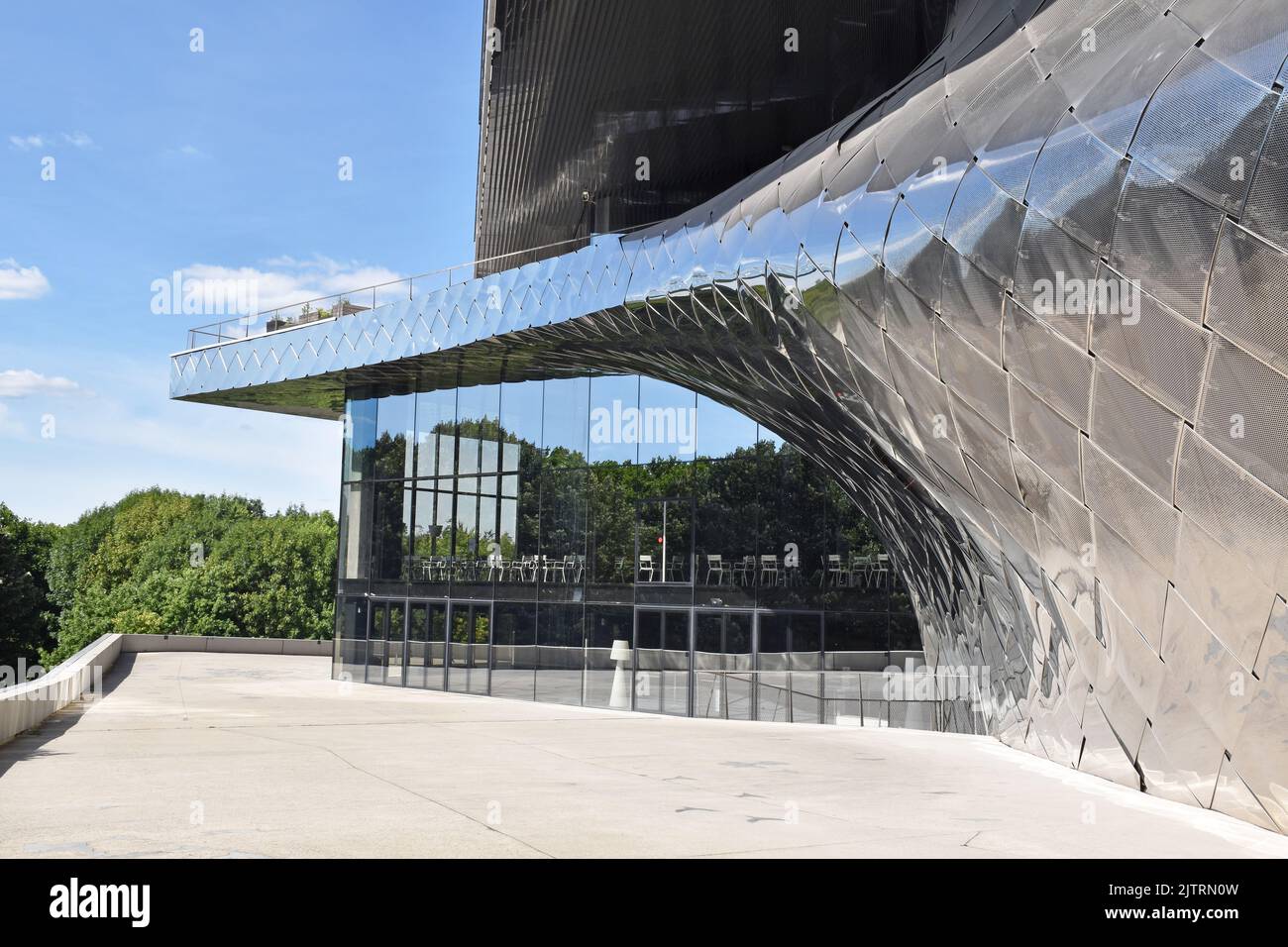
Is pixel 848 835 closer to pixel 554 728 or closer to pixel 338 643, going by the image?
pixel 554 728

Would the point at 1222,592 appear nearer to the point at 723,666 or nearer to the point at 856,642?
the point at 856,642

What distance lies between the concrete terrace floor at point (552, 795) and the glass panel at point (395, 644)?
11.7m

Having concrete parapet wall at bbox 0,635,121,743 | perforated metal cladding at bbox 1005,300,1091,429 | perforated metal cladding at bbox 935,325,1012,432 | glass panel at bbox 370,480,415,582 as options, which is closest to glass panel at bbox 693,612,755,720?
glass panel at bbox 370,480,415,582

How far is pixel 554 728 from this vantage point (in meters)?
16.2

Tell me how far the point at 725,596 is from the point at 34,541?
5677cm

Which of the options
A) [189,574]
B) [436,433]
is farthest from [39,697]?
[189,574]

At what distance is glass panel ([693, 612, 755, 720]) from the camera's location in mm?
22203

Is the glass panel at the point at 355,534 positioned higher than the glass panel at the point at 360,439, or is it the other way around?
the glass panel at the point at 360,439

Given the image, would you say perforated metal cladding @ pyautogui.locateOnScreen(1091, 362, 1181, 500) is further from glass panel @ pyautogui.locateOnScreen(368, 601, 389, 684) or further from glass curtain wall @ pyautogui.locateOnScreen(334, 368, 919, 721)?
glass panel @ pyautogui.locateOnScreen(368, 601, 389, 684)

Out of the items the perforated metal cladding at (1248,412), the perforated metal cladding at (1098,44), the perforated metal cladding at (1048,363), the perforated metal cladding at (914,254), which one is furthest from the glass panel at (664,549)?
the perforated metal cladding at (1248,412)

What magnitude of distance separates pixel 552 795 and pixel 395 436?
21.2 meters

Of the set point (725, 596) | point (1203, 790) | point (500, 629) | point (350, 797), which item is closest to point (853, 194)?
point (1203, 790)

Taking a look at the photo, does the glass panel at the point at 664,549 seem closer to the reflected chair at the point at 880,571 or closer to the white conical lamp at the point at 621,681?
the white conical lamp at the point at 621,681

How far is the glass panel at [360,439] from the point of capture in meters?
29.9
